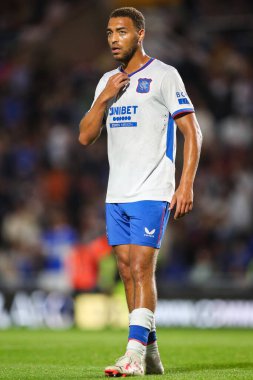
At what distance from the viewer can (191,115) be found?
21.9 feet

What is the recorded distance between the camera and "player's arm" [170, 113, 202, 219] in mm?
6402

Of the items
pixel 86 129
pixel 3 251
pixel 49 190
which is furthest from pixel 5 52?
A: pixel 86 129

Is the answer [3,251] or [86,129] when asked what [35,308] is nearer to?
[3,251]

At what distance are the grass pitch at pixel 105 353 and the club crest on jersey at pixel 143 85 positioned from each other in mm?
1901

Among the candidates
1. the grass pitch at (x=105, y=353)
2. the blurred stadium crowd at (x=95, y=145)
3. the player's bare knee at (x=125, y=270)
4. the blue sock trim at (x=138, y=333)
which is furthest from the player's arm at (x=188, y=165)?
the blurred stadium crowd at (x=95, y=145)

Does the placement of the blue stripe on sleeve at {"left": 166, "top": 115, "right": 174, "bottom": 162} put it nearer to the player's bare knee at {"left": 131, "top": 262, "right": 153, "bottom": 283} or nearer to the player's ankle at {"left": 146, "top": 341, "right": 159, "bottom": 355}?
the player's bare knee at {"left": 131, "top": 262, "right": 153, "bottom": 283}

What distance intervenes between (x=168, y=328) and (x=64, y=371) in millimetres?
6946

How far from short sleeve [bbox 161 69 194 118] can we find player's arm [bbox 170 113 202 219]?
0.06 meters

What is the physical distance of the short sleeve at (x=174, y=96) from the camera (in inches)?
261

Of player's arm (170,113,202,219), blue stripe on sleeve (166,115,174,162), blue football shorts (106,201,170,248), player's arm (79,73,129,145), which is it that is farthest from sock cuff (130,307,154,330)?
player's arm (79,73,129,145)

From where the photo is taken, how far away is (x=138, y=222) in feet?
21.7

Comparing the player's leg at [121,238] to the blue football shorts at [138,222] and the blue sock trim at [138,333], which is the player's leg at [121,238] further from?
the blue sock trim at [138,333]

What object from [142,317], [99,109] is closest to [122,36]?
[99,109]

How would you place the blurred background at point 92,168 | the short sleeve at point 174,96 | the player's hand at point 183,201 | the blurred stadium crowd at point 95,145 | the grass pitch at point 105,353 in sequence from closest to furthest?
the player's hand at point 183,201, the short sleeve at point 174,96, the grass pitch at point 105,353, the blurred background at point 92,168, the blurred stadium crowd at point 95,145
